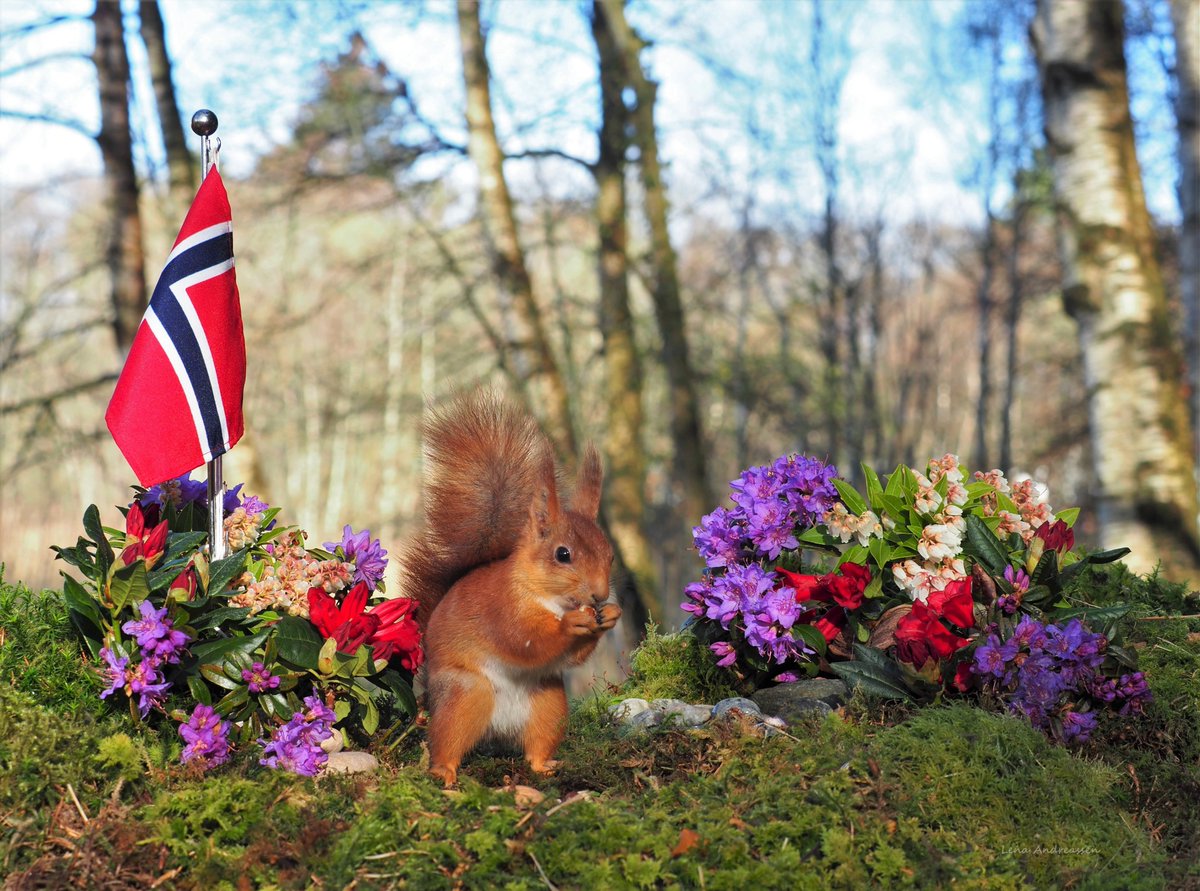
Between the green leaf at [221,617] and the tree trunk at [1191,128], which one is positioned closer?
the green leaf at [221,617]

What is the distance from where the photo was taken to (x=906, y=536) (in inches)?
125

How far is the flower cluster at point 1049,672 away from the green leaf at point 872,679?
0.21m

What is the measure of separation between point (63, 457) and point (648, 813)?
701 cm

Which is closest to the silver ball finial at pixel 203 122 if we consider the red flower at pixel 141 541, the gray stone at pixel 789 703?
the red flower at pixel 141 541

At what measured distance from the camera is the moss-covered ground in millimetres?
2172

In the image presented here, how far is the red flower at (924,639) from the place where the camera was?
2.82 meters

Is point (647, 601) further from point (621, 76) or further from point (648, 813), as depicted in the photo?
point (648, 813)

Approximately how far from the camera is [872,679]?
2916 mm

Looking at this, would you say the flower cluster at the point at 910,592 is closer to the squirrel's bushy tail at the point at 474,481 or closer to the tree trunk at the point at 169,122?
the squirrel's bushy tail at the point at 474,481

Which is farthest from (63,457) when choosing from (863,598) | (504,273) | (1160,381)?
(1160,381)

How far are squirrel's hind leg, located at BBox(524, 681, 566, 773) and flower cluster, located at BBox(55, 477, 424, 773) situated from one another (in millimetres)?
426

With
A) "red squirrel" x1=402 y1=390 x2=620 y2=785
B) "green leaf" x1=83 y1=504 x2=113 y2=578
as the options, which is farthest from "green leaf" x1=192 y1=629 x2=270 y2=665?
"red squirrel" x1=402 y1=390 x2=620 y2=785

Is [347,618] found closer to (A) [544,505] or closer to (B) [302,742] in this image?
(B) [302,742]

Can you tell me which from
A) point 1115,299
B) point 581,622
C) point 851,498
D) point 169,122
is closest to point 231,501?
point 581,622
